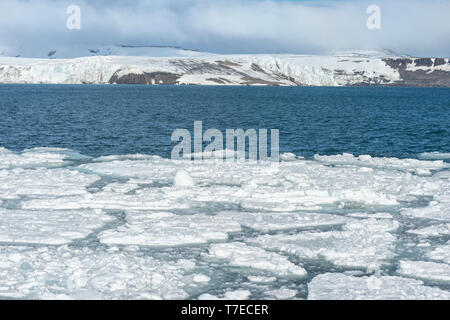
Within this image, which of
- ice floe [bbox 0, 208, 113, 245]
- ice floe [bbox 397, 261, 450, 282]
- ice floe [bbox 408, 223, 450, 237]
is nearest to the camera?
ice floe [bbox 397, 261, 450, 282]

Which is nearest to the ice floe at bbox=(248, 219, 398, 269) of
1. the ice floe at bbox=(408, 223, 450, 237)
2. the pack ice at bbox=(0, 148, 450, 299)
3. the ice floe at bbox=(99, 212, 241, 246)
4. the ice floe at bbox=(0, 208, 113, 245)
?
the pack ice at bbox=(0, 148, 450, 299)

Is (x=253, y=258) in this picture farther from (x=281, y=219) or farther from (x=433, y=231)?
(x=433, y=231)

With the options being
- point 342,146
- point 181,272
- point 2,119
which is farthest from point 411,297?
point 2,119

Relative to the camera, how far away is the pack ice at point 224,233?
10.1 m

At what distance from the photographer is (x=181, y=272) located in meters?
10.7

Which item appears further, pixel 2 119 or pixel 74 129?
pixel 2 119

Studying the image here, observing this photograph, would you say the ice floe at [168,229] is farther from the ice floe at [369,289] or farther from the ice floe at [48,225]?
the ice floe at [369,289]

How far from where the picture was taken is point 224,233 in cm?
1341

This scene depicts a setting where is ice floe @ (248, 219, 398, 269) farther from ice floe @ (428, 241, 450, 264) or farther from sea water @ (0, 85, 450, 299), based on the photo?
ice floe @ (428, 241, 450, 264)

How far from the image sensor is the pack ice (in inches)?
399

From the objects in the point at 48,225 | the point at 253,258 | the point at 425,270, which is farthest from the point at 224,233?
the point at 425,270

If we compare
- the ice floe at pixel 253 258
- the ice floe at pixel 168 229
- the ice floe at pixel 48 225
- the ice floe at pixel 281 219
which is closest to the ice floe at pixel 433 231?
the ice floe at pixel 281 219

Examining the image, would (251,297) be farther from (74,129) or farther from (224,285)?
(74,129)

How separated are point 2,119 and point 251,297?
153ft
